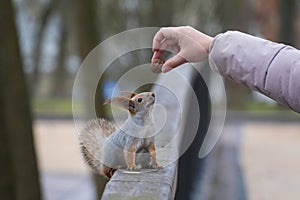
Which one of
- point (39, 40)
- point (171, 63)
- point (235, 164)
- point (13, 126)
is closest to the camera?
point (171, 63)

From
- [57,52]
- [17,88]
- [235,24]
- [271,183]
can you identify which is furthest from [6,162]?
[57,52]

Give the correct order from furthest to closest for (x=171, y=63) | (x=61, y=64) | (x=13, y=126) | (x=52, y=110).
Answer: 1. (x=61, y=64)
2. (x=52, y=110)
3. (x=13, y=126)
4. (x=171, y=63)

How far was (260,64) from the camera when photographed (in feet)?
4.97

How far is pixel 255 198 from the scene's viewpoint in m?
4.83

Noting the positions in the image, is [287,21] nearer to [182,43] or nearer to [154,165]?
[182,43]

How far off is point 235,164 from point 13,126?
8.17ft

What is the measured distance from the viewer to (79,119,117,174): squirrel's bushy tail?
5.26 feet

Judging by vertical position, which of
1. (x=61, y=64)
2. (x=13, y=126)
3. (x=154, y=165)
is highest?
(x=154, y=165)

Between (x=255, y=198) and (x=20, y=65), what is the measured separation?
2.03 meters

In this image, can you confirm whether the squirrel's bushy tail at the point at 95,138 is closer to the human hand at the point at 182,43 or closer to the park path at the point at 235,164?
the human hand at the point at 182,43

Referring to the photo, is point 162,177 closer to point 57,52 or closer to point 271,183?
point 271,183

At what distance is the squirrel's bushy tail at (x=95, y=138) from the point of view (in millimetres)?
1604

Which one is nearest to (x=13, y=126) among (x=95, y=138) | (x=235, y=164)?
(x=235, y=164)

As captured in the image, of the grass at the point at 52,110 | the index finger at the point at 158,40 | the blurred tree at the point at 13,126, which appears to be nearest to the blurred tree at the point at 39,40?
the grass at the point at 52,110
